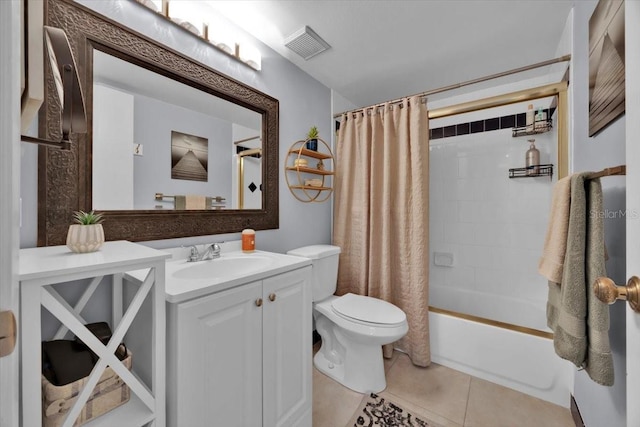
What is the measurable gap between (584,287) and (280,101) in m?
1.89

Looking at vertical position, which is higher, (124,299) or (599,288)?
(599,288)

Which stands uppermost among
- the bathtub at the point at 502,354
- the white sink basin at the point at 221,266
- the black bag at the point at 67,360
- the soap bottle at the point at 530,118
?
the soap bottle at the point at 530,118

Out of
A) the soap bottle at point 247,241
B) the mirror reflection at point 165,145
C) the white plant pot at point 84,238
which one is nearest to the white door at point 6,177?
the white plant pot at point 84,238

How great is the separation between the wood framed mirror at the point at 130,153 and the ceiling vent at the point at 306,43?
1.33 ft

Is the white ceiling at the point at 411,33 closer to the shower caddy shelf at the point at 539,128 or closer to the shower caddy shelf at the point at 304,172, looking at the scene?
the shower caddy shelf at the point at 539,128

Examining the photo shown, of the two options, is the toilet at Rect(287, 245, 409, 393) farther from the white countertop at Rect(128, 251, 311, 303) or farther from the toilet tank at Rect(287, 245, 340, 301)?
the white countertop at Rect(128, 251, 311, 303)

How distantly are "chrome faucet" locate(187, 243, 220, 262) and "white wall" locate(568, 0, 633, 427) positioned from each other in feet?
5.36

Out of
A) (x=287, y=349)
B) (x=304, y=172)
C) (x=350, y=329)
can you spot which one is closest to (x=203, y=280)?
(x=287, y=349)

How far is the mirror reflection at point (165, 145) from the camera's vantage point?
3.66 ft

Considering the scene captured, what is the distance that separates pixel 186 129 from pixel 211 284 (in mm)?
892

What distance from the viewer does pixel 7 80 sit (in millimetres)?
290

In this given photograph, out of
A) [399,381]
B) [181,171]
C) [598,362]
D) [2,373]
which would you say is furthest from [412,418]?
[181,171]

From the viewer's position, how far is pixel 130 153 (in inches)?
46.8

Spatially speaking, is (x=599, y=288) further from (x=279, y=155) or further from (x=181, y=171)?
(x=279, y=155)
